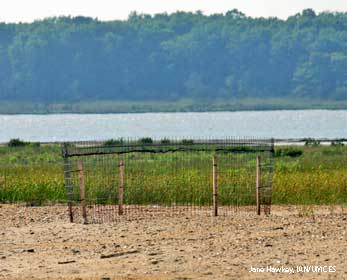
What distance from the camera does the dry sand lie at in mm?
19933

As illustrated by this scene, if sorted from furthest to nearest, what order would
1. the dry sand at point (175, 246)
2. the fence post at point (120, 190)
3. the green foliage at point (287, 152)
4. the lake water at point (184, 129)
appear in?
the lake water at point (184, 129) → the green foliage at point (287, 152) → the fence post at point (120, 190) → the dry sand at point (175, 246)

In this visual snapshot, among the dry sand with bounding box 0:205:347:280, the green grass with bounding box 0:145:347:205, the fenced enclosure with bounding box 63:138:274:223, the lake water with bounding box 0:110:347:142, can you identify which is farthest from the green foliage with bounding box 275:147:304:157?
the lake water with bounding box 0:110:347:142

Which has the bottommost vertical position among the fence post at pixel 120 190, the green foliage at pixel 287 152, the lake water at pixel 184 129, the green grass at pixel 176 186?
the lake water at pixel 184 129

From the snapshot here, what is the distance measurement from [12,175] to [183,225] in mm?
13619

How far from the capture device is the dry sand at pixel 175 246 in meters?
19.9

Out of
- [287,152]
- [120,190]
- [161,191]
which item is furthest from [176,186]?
[287,152]

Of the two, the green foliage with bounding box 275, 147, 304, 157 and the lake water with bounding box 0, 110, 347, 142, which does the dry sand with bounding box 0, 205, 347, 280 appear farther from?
the lake water with bounding box 0, 110, 347, 142

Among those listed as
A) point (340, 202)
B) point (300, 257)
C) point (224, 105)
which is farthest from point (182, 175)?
point (224, 105)

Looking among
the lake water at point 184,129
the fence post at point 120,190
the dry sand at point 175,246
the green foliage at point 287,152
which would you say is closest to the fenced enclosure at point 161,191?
the fence post at point 120,190

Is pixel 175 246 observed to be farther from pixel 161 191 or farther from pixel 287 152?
pixel 287 152

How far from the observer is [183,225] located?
25125 mm

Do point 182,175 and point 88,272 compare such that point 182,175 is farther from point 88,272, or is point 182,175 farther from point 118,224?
point 88,272

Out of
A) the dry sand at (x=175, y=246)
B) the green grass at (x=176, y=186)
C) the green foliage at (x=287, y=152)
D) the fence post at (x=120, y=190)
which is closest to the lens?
the dry sand at (x=175, y=246)

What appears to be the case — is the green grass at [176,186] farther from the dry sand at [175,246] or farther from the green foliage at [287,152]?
the green foliage at [287,152]
